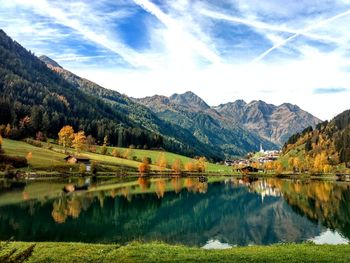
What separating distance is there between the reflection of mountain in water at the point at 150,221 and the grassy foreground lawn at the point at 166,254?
16.6 meters

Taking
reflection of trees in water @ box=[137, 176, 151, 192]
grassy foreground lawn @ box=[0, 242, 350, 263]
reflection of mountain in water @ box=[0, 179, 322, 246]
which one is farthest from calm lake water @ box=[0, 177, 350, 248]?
reflection of trees in water @ box=[137, 176, 151, 192]

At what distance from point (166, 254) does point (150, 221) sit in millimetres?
40880

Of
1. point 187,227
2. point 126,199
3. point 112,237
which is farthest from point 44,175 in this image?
point 112,237

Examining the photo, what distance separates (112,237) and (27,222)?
14.1m

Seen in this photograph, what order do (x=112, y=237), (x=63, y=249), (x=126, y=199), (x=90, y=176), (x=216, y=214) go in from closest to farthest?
(x=63, y=249)
(x=112, y=237)
(x=216, y=214)
(x=126, y=199)
(x=90, y=176)

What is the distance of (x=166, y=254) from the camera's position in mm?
29703

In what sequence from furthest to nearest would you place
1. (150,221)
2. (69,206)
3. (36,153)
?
(36,153) < (69,206) < (150,221)

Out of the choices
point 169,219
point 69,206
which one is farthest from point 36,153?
point 169,219

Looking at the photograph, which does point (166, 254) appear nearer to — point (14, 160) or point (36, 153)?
point (14, 160)

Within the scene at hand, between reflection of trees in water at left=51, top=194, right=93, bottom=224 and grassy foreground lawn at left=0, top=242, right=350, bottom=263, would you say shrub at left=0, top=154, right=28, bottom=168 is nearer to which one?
reflection of trees in water at left=51, top=194, right=93, bottom=224

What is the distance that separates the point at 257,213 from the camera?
92.1m

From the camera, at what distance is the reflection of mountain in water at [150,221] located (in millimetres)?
52500

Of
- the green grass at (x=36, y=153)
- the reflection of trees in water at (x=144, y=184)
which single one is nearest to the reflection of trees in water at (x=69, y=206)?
the reflection of trees in water at (x=144, y=184)

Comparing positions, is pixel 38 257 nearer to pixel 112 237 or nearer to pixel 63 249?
pixel 63 249
